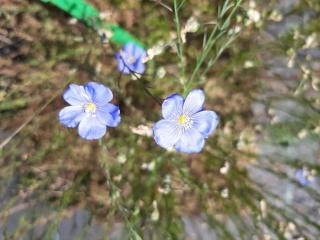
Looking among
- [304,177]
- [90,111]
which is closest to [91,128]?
[90,111]

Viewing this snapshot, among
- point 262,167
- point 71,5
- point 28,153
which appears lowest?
point 28,153

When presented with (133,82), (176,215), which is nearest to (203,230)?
(176,215)

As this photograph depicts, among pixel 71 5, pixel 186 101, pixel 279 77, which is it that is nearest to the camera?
pixel 186 101

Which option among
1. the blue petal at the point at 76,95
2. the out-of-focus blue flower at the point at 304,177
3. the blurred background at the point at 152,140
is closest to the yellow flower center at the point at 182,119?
the blue petal at the point at 76,95

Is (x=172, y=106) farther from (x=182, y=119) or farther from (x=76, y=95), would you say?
(x=76, y=95)

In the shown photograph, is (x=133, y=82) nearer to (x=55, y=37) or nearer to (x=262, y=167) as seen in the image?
(x=55, y=37)

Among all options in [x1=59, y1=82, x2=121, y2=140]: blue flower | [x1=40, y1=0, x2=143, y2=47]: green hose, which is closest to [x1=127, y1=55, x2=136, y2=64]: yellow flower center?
[x1=40, y1=0, x2=143, y2=47]: green hose
